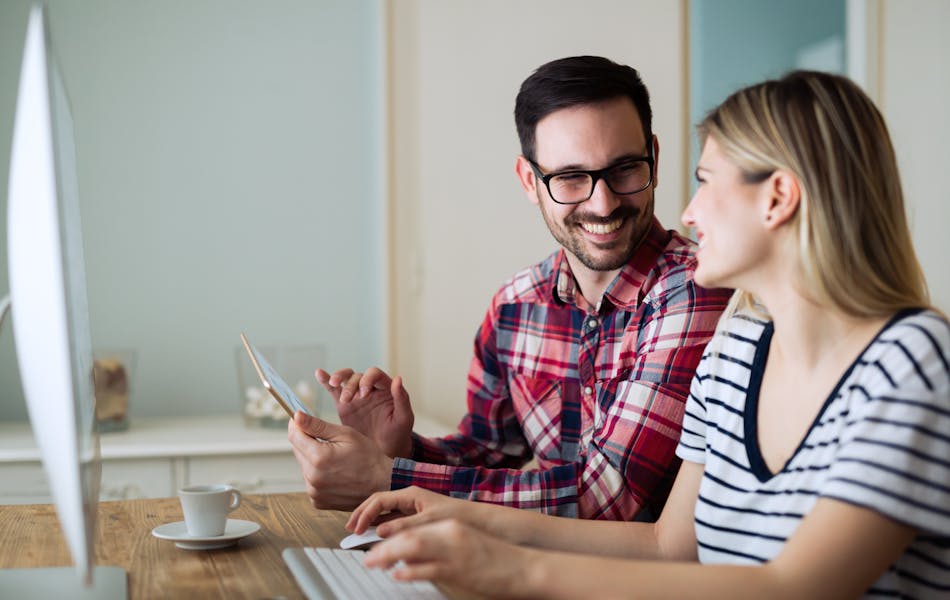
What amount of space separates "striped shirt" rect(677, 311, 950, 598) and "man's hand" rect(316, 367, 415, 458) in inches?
22.2

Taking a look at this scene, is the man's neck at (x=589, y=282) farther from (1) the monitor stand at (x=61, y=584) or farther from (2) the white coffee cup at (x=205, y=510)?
(1) the monitor stand at (x=61, y=584)

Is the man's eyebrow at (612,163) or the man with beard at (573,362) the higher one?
the man's eyebrow at (612,163)

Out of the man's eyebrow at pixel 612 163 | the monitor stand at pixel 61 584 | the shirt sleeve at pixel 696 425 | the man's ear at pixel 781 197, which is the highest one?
the man's eyebrow at pixel 612 163

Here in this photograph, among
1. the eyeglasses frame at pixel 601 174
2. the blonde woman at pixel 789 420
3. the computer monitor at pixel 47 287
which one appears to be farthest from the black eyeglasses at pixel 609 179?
the computer monitor at pixel 47 287

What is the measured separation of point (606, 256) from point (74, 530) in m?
1.09

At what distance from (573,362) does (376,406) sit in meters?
0.35

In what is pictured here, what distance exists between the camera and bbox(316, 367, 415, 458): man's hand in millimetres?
1617

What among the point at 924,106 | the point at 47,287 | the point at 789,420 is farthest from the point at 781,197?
the point at 924,106

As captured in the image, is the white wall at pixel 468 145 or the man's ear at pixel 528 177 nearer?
the man's ear at pixel 528 177

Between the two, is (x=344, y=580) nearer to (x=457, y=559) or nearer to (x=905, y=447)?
(x=457, y=559)

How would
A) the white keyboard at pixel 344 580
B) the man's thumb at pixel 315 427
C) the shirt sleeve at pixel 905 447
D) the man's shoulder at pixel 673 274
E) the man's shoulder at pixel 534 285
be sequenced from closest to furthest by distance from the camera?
1. the shirt sleeve at pixel 905 447
2. the white keyboard at pixel 344 580
3. the man's thumb at pixel 315 427
4. the man's shoulder at pixel 673 274
5. the man's shoulder at pixel 534 285

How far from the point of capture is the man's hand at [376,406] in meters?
1.62

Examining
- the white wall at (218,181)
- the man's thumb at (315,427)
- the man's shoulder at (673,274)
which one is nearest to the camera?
the man's thumb at (315,427)

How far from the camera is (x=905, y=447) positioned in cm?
91
